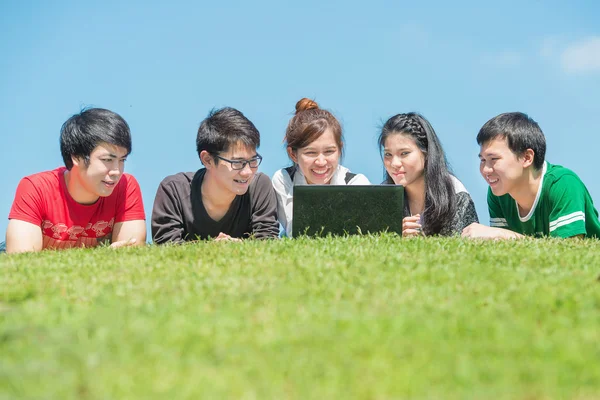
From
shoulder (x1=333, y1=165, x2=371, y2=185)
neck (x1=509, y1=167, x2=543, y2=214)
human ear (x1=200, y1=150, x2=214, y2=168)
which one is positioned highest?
human ear (x1=200, y1=150, x2=214, y2=168)

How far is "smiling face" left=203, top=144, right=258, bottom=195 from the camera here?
966cm

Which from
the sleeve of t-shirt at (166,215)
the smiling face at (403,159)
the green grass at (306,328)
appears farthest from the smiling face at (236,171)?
the green grass at (306,328)

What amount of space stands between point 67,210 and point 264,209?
2.96m

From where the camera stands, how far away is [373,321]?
14.5 feet

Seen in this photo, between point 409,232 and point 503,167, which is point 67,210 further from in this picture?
point 503,167

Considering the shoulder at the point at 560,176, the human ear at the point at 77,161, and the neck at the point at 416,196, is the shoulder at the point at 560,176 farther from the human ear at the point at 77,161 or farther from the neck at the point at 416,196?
the human ear at the point at 77,161

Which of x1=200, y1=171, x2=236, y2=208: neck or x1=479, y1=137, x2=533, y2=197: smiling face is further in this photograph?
x1=479, y1=137, x2=533, y2=197: smiling face

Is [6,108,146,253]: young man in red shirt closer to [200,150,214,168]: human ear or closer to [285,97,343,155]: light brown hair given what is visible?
[200,150,214,168]: human ear

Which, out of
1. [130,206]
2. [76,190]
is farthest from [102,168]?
[130,206]

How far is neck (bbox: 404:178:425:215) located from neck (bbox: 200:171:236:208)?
278 centimetres

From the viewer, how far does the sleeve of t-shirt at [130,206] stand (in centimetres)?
1021

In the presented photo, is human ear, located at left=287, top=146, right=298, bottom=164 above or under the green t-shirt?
above

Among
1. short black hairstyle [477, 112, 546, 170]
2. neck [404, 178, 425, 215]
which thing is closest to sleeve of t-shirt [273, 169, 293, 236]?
neck [404, 178, 425, 215]

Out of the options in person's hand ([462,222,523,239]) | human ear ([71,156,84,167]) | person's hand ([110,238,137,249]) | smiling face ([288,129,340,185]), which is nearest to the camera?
person's hand ([110,238,137,249])
